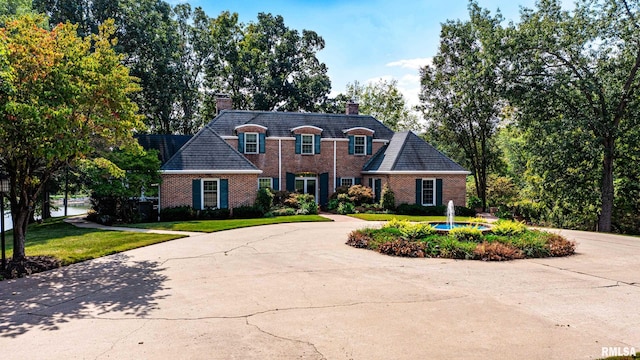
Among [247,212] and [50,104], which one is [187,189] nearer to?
[247,212]

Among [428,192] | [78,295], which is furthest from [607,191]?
[78,295]

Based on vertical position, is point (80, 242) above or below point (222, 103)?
below

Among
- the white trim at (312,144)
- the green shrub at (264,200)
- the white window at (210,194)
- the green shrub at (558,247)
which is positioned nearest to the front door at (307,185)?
the white trim at (312,144)

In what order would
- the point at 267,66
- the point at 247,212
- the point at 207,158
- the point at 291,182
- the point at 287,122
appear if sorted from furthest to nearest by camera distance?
the point at 267,66, the point at 287,122, the point at 291,182, the point at 207,158, the point at 247,212

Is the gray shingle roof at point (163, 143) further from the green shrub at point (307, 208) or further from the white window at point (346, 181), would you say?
the white window at point (346, 181)

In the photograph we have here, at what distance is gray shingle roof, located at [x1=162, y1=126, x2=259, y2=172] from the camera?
21.8 m

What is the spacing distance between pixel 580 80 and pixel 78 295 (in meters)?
21.5

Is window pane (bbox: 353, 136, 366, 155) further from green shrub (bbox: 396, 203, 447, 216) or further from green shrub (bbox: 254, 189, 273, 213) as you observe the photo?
green shrub (bbox: 254, 189, 273, 213)

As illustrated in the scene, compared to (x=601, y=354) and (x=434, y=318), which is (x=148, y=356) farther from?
(x=601, y=354)

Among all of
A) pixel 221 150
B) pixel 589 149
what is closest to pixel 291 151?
pixel 221 150

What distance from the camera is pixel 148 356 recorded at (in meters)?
4.91

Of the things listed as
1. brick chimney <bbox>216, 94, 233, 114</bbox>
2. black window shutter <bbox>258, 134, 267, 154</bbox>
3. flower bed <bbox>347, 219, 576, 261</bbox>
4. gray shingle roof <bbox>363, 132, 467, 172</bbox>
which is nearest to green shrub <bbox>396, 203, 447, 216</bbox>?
gray shingle roof <bbox>363, 132, 467, 172</bbox>

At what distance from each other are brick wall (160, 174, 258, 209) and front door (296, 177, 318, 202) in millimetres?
5512

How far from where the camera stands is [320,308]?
6.79 meters
